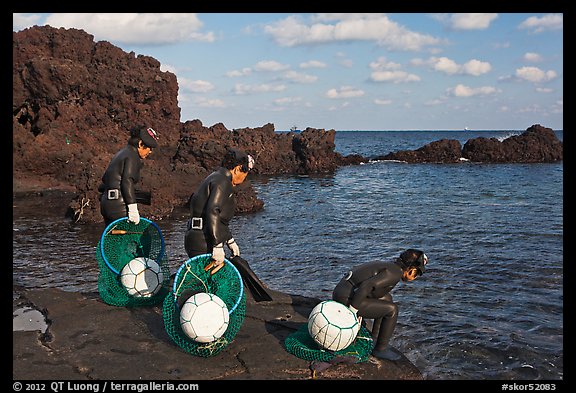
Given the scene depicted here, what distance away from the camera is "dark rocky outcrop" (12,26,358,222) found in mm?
23141

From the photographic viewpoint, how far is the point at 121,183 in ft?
29.2

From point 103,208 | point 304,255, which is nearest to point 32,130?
point 304,255

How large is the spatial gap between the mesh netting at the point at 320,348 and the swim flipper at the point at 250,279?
4.32ft

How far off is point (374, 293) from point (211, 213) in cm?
264

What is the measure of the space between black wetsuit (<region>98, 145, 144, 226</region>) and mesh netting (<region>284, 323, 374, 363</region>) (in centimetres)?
370

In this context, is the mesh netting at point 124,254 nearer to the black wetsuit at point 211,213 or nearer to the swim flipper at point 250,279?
the black wetsuit at point 211,213

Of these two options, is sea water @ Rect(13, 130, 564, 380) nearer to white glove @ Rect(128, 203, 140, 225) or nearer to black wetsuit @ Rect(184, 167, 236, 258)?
white glove @ Rect(128, 203, 140, 225)

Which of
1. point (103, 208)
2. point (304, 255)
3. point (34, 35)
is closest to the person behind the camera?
point (103, 208)

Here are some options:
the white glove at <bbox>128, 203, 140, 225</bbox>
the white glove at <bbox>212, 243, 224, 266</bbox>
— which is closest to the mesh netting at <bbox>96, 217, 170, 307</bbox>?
the white glove at <bbox>128, 203, 140, 225</bbox>

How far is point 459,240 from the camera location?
729 inches
